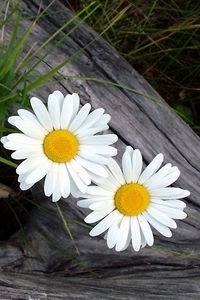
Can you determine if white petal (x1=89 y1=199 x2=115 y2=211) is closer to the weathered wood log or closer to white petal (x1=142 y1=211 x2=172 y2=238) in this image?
white petal (x1=142 y1=211 x2=172 y2=238)

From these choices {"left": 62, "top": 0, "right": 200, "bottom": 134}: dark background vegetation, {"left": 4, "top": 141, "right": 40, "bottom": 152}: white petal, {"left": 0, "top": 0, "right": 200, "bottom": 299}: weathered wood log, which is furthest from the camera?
{"left": 62, "top": 0, "right": 200, "bottom": 134}: dark background vegetation

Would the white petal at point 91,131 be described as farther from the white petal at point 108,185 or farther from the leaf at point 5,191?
the leaf at point 5,191

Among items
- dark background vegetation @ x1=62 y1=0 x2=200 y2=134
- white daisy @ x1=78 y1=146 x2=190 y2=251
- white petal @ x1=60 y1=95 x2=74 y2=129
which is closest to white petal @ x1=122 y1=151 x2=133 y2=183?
white daisy @ x1=78 y1=146 x2=190 y2=251

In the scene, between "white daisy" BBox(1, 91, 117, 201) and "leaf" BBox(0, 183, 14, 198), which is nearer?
"white daisy" BBox(1, 91, 117, 201)

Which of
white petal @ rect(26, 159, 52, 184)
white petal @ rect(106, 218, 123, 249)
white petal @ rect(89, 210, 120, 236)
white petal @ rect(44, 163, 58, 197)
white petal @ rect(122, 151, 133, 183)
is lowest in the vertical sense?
white petal @ rect(106, 218, 123, 249)

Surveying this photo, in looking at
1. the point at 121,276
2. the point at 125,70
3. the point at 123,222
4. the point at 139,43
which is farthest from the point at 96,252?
the point at 139,43

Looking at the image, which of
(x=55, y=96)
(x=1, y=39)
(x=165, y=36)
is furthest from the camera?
(x=165, y=36)

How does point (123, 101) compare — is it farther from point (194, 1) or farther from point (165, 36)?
point (194, 1)

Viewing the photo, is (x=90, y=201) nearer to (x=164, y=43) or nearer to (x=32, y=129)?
(x=32, y=129)
